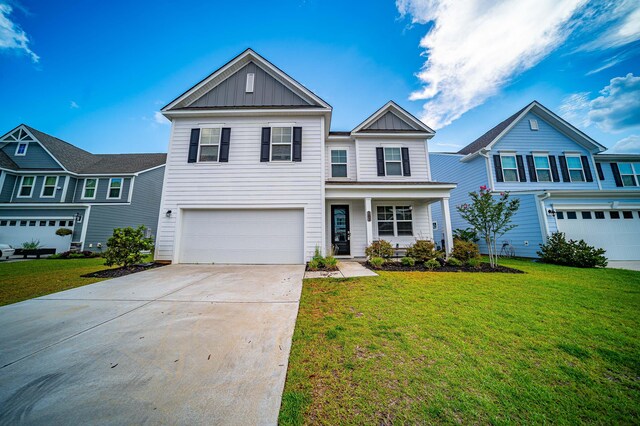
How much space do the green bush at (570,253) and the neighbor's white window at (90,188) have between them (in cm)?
2608

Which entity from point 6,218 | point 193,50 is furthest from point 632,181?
point 6,218

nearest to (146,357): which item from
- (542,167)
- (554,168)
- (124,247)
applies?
(124,247)

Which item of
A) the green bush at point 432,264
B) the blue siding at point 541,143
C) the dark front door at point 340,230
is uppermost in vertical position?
the blue siding at point 541,143

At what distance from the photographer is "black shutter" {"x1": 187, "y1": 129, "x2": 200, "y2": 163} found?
8.33 meters

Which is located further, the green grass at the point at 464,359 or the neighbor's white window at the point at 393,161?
the neighbor's white window at the point at 393,161

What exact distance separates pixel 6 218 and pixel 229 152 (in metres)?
17.4

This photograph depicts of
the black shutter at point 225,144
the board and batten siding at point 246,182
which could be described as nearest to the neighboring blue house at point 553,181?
the board and batten siding at point 246,182

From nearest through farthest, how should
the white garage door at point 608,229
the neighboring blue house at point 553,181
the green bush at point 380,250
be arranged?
1. the green bush at point 380,250
2. the white garage door at point 608,229
3. the neighboring blue house at point 553,181

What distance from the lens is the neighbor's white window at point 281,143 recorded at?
840cm

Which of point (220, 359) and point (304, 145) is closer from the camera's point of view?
point (220, 359)

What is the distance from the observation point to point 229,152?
8.38m

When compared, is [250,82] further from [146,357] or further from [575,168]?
[575,168]

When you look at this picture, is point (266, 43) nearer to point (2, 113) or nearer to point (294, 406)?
point (294, 406)

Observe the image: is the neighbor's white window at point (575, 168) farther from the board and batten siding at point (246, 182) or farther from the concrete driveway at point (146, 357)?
the concrete driveway at point (146, 357)
